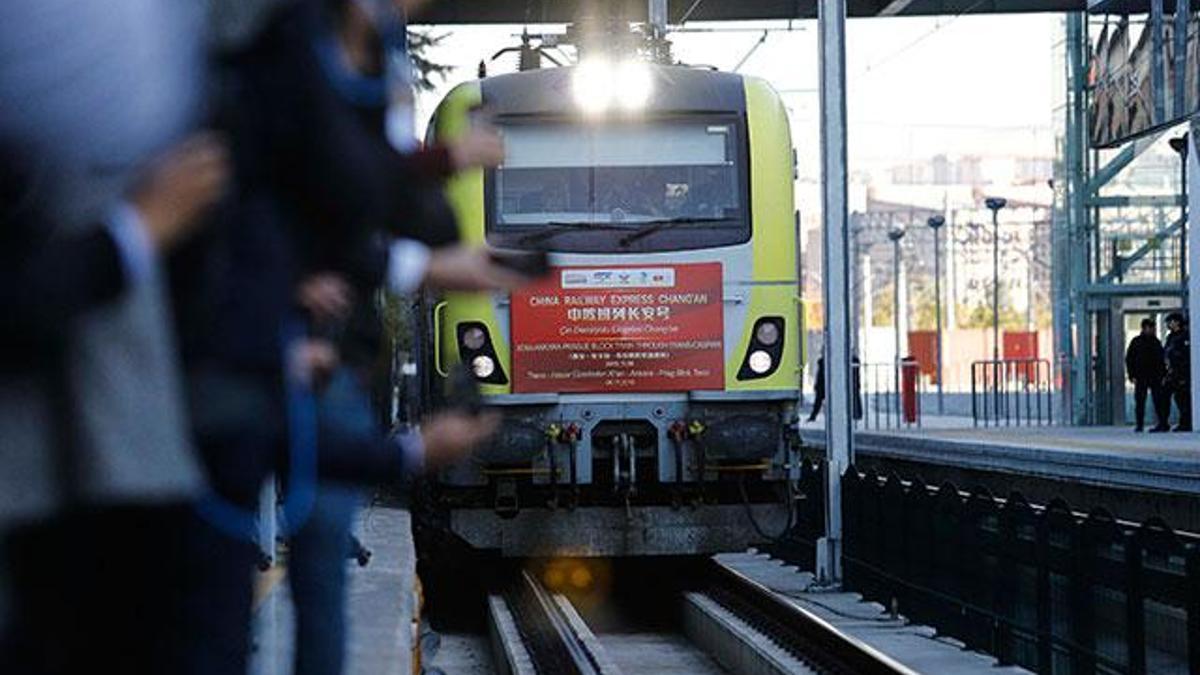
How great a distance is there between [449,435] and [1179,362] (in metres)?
29.4

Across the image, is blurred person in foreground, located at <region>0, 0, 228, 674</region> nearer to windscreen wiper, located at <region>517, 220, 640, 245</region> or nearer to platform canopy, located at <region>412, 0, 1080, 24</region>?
windscreen wiper, located at <region>517, 220, 640, 245</region>

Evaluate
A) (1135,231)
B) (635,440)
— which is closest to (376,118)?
(635,440)

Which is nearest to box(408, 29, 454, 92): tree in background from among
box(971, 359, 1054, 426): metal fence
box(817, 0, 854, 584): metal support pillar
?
box(971, 359, 1054, 426): metal fence

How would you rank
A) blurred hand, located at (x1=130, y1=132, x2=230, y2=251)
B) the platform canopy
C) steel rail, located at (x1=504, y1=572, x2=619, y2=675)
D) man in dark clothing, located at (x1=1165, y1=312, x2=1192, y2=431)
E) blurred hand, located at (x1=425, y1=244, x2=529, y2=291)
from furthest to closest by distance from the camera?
man in dark clothing, located at (x1=1165, y1=312, x2=1192, y2=431) → the platform canopy → steel rail, located at (x1=504, y1=572, x2=619, y2=675) → blurred hand, located at (x1=425, y1=244, x2=529, y2=291) → blurred hand, located at (x1=130, y1=132, x2=230, y2=251)

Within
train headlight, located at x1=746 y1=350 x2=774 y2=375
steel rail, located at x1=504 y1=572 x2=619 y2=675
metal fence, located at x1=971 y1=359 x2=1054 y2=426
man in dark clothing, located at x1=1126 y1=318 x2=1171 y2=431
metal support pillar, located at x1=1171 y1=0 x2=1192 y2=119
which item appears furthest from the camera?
metal fence, located at x1=971 y1=359 x2=1054 y2=426

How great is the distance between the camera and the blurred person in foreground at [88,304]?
300 cm

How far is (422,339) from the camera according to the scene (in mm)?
17188

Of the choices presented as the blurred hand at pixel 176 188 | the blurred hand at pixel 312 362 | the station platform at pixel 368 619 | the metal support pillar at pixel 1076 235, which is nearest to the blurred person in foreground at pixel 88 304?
the blurred hand at pixel 176 188

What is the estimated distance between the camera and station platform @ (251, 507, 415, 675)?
25.8ft

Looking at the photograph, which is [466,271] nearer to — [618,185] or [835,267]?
[618,185]

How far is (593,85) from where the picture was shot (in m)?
16.6

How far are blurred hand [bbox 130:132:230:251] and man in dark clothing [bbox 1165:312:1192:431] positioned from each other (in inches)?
1173

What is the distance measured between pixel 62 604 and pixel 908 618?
523 inches

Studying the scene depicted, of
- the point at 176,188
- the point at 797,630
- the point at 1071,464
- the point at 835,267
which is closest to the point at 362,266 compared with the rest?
the point at 176,188
